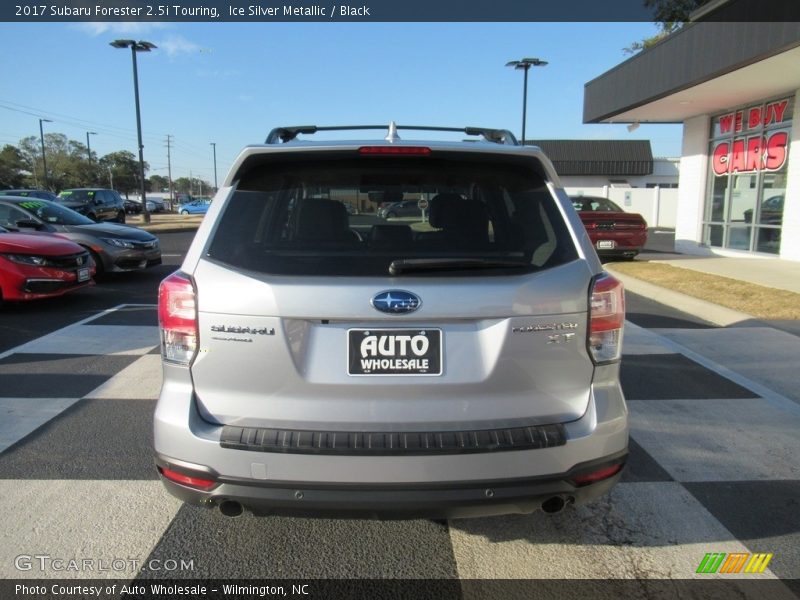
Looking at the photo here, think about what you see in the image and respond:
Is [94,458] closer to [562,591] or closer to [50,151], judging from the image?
[562,591]

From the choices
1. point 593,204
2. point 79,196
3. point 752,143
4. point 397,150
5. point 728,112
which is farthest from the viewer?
point 79,196

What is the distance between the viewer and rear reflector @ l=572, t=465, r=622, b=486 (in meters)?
2.29

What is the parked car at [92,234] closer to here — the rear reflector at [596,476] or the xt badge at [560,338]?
the xt badge at [560,338]

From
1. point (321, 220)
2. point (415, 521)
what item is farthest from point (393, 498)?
point (321, 220)

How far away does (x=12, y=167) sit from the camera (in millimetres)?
80125

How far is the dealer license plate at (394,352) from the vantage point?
2197 millimetres

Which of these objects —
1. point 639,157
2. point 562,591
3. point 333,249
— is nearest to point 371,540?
point 562,591

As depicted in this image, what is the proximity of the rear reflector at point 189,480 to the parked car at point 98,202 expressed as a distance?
23513 millimetres

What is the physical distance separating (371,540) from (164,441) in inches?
43.5

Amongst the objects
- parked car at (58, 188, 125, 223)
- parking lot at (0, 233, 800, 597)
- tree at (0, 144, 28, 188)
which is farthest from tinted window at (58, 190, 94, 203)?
tree at (0, 144, 28, 188)

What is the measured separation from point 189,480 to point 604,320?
67.9 inches

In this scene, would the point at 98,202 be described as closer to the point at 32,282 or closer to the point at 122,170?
the point at 32,282

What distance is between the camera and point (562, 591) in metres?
A: 2.48

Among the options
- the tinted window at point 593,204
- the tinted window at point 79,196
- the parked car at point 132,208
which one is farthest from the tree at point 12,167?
the tinted window at point 593,204
